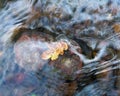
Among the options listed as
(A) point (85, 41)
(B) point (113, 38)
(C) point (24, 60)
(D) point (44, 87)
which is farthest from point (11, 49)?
(B) point (113, 38)

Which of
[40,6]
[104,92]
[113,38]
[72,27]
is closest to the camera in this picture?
[104,92]

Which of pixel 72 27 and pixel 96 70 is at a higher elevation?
pixel 72 27

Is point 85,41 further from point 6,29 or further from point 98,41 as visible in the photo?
point 6,29

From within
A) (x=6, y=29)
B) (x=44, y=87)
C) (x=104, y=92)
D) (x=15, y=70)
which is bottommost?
(x=104, y=92)

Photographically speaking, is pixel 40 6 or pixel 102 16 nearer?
pixel 102 16

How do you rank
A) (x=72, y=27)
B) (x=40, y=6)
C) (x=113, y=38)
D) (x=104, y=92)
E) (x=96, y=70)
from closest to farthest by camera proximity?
1. (x=104, y=92)
2. (x=96, y=70)
3. (x=113, y=38)
4. (x=72, y=27)
5. (x=40, y=6)

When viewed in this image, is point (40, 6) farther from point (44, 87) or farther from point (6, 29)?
point (44, 87)
